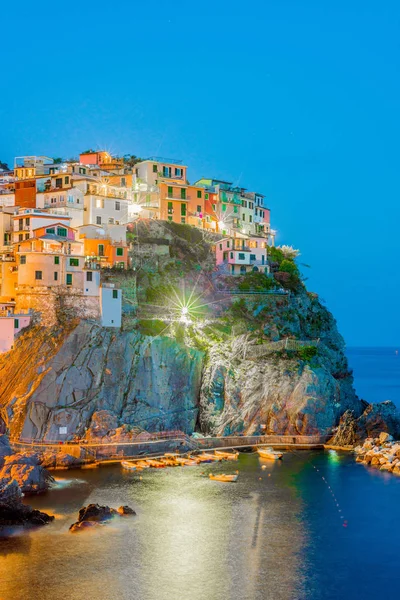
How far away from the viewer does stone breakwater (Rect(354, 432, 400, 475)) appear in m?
58.6

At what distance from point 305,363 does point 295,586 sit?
112 ft

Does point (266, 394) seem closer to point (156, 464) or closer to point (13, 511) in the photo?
point (156, 464)

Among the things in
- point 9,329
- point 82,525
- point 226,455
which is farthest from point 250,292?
point 82,525

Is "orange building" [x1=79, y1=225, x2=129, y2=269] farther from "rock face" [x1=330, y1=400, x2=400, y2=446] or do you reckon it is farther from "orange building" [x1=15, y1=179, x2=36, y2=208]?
"rock face" [x1=330, y1=400, x2=400, y2=446]

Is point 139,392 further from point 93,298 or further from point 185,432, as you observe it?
point 93,298

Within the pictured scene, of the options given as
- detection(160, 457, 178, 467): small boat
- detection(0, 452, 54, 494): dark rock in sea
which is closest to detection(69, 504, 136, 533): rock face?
detection(0, 452, 54, 494): dark rock in sea

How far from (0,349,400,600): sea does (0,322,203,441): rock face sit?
5745 mm

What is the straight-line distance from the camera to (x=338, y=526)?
148 feet

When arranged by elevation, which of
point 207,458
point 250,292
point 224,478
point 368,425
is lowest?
point 224,478

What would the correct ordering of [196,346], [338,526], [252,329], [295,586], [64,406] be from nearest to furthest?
1. [295,586]
2. [338,526]
3. [64,406]
4. [196,346]
5. [252,329]

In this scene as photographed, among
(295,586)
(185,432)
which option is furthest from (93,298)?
(295,586)

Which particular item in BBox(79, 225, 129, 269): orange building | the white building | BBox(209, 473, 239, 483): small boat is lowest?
BBox(209, 473, 239, 483): small boat

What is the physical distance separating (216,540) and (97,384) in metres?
22.5

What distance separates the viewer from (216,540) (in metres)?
41.4
